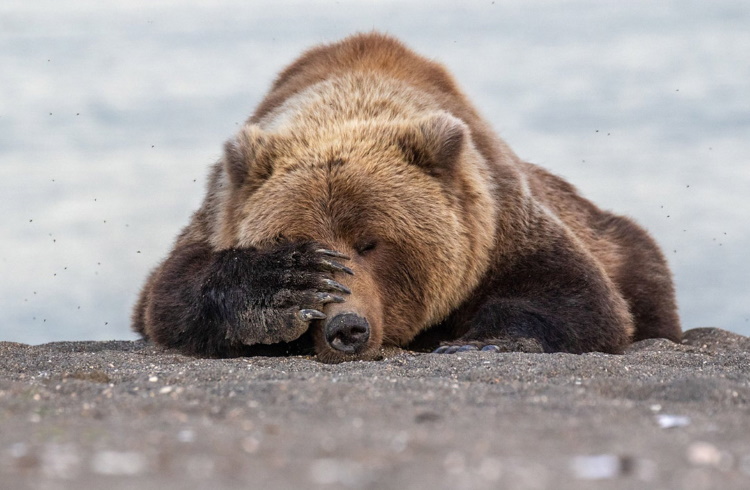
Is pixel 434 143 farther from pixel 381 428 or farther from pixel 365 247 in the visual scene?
pixel 381 428

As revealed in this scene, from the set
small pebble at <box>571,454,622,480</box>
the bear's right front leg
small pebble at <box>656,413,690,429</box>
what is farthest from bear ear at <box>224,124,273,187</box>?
small pebble at <box>571,454,622,480</box>

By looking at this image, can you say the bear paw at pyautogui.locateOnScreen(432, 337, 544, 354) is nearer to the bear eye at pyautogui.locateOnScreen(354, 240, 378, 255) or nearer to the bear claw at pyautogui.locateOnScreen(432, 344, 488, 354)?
the bear claw at pyautogui.locateOnScreen(432, 344, 488, 354)

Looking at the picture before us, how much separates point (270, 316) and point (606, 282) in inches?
114

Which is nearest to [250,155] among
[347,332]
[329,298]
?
[329,298]

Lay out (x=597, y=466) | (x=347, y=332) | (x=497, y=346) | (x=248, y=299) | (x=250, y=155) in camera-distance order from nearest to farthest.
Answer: (x=597, y=466) → (x=347, y=332) → (x=248, y=299) → (x=497, y=346) → (x=250, y=155)

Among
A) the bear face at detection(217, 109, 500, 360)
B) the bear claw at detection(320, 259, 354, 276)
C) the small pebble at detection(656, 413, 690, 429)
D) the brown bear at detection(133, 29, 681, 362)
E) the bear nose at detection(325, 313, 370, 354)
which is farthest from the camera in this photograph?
the bear face at detection(217, 109, 500, 360)

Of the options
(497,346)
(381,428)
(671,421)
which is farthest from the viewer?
(497,346)

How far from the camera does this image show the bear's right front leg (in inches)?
236

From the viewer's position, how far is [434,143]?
661 cm

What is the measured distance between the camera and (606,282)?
24.7ft

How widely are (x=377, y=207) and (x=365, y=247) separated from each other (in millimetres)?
279

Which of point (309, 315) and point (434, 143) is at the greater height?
point (434, 143)

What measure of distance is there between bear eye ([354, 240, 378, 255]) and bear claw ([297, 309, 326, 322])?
24.2 inches

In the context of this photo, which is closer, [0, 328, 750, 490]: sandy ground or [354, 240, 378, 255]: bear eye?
[0, 328, 750, 490]: sandy ground
